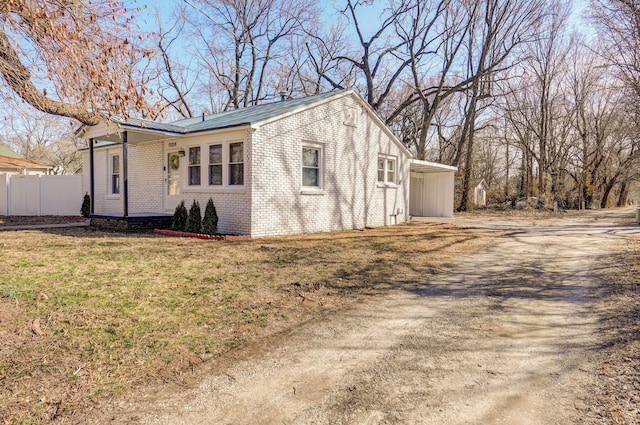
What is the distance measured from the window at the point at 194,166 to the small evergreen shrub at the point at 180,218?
2.94 ft

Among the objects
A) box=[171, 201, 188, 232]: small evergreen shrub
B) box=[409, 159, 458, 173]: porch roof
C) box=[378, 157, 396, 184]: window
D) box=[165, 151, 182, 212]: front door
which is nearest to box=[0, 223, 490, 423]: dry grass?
box=[171, 201, 188, 232]: small evergreen shrub

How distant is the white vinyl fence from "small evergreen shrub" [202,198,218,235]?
10305 mm

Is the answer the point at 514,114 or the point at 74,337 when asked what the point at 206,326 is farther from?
the point at 514,114

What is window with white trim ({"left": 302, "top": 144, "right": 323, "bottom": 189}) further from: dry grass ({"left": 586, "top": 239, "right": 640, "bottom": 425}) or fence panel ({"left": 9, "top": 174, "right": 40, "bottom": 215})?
fence panel ({"left": 9, "top": 174, "right": 40, "bottom": 215})

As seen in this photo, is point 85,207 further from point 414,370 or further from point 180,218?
point 414,370

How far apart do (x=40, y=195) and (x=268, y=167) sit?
13.1 metres

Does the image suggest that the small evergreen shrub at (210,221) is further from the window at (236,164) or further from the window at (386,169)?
the window at (386,169)

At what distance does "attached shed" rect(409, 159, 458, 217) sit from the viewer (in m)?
21.2

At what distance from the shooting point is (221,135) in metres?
11.4

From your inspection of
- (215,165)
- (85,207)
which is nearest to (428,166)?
(215,165)

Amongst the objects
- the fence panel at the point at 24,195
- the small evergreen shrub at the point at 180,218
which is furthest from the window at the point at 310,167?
the fence panel at the point at 24,195

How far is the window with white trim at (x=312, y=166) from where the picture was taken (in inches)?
485

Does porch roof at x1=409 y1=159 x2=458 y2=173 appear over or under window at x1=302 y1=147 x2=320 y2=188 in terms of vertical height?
over

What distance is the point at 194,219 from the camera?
37.3 ft
